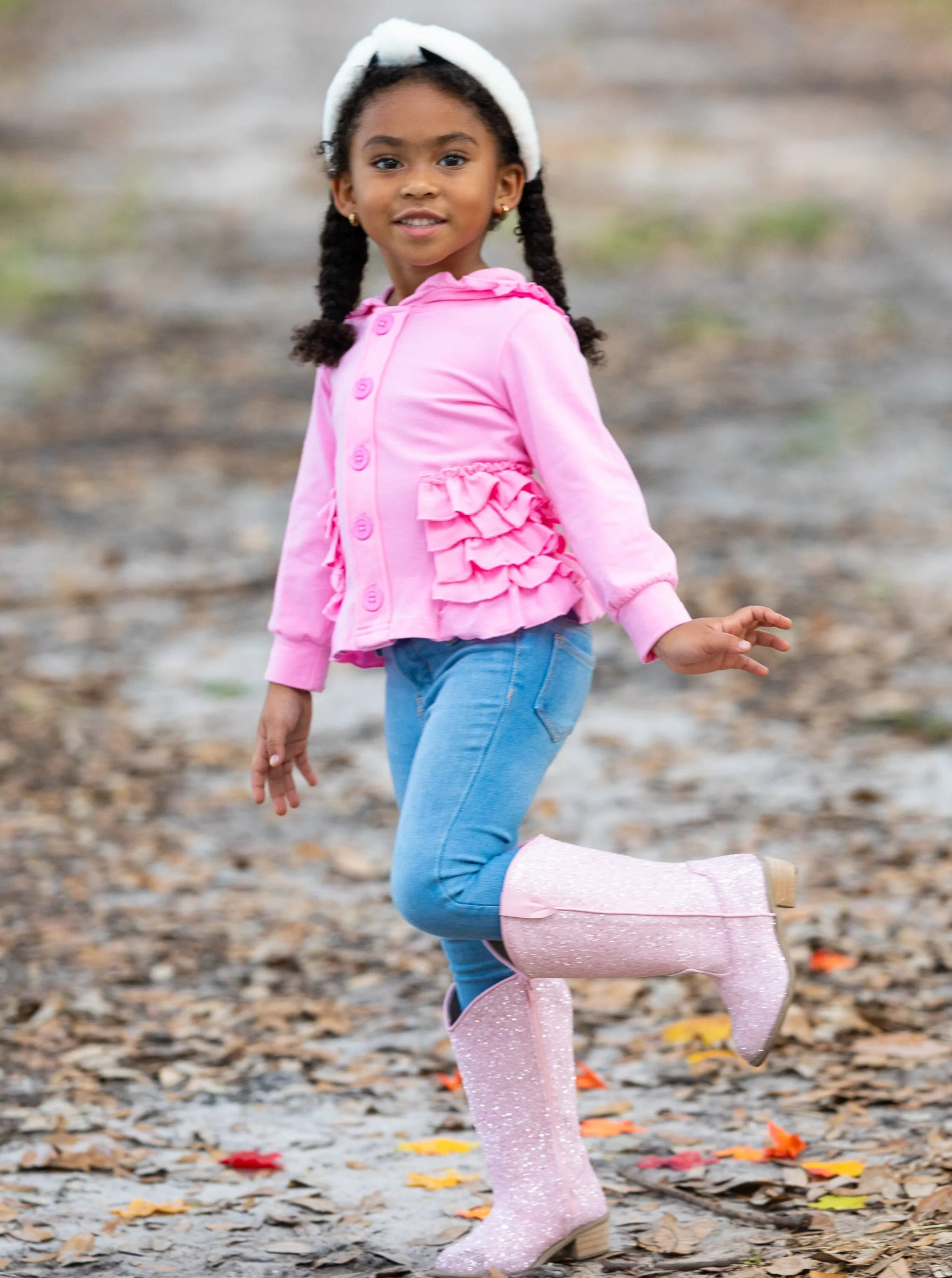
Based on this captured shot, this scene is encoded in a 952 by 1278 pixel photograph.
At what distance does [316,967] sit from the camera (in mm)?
4906

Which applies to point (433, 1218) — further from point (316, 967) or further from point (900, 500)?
point (900, 500)

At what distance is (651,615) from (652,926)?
0.48 meters

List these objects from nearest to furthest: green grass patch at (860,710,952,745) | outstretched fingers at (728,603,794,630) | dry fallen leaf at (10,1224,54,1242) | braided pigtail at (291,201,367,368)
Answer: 1. outstretched fingers at (728,603,794,630)
2. braided pigtail at (291,201,367,368)
3. dry fallen leaf at (10,1224,54,1242)
4. green grass patch at (860,710,952,745)

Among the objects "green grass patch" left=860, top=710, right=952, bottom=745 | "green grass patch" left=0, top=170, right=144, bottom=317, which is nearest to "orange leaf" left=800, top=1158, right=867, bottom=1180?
"green grass patch" left=860, top=710, right=952, bottom=745

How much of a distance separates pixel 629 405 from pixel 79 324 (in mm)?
4630

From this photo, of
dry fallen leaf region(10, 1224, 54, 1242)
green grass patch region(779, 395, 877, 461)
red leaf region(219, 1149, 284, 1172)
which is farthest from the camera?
green grass patch region(779, 395, 877, 461)

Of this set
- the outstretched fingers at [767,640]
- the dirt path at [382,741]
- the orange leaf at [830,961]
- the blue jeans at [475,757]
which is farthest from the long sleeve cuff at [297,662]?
the orange leaf at [830,961]

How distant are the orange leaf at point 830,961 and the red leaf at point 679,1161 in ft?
3.58

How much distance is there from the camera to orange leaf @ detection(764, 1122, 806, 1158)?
363cm

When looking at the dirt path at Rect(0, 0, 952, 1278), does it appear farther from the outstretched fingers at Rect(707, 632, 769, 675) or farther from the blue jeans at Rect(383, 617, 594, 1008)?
the outstretched fingers at Rect(707, 632, 769, 675)

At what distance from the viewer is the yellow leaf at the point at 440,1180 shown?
362cm

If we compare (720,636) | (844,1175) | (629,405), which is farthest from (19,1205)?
(629,405)

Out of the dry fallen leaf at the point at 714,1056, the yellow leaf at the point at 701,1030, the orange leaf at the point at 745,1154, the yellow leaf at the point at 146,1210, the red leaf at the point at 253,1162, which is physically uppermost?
the yellow leaf at the point at 701,1030

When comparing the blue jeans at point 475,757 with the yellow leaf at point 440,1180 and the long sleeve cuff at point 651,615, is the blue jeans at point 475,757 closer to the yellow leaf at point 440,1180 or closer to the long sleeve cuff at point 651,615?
the long sleeve cuff at point 651,615
